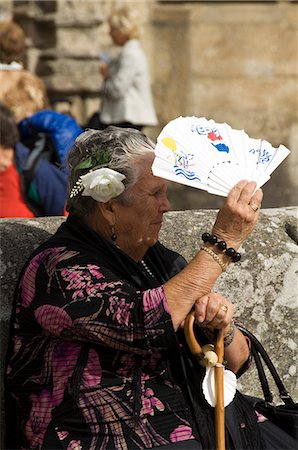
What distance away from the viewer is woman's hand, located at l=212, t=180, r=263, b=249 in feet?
11.1

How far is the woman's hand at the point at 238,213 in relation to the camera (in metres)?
3.39

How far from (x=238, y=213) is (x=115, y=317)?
452 mm

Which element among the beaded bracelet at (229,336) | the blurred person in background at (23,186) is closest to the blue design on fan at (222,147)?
the beaded bracelet at (229,336)

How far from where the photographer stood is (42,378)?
11.4 feet

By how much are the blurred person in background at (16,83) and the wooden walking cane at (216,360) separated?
348cm

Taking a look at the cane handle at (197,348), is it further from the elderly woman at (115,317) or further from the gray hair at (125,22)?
the gray hair at (125,22)

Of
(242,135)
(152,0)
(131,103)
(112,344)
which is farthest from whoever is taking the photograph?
(152,0)

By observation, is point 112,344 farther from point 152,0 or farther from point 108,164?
point 152,0

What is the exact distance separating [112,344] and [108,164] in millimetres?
554

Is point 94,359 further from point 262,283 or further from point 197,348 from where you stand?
point 262,283

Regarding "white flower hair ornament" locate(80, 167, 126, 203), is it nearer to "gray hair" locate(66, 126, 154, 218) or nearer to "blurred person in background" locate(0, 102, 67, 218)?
"gray hair" locate(66, 126, 154, 218)

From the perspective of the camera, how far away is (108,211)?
3600 millimetres

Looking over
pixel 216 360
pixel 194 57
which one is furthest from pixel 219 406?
pixel 194 57

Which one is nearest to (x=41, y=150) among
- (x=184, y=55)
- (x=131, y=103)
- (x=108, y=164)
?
(x=108, y=164)
